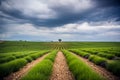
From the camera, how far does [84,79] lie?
277 inches

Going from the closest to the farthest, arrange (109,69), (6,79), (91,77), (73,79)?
(91,77) < (73,79) < (6,79) < (109,69)

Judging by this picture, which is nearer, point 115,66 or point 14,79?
point 14,79

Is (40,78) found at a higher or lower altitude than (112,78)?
higher

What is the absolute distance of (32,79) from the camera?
7.13 meters

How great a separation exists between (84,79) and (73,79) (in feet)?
6.66

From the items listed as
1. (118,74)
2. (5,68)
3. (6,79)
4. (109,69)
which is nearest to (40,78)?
(6,79)

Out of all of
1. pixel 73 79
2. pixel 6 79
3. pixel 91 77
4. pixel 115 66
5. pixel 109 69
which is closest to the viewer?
pixel 91 77

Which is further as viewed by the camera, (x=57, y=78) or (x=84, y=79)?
(x=57, y=78)

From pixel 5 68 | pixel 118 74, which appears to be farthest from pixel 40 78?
pixel 118 74

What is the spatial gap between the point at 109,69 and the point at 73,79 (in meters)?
4.56

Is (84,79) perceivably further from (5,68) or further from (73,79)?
(5,68)

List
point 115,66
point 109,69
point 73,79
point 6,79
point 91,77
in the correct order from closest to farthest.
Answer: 1. point 91,77
2. point 73,79
3. point 6,79
4. point 115,66
5. point 109,69

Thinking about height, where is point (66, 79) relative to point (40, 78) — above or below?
below

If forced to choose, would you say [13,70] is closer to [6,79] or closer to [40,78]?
[6,79]
